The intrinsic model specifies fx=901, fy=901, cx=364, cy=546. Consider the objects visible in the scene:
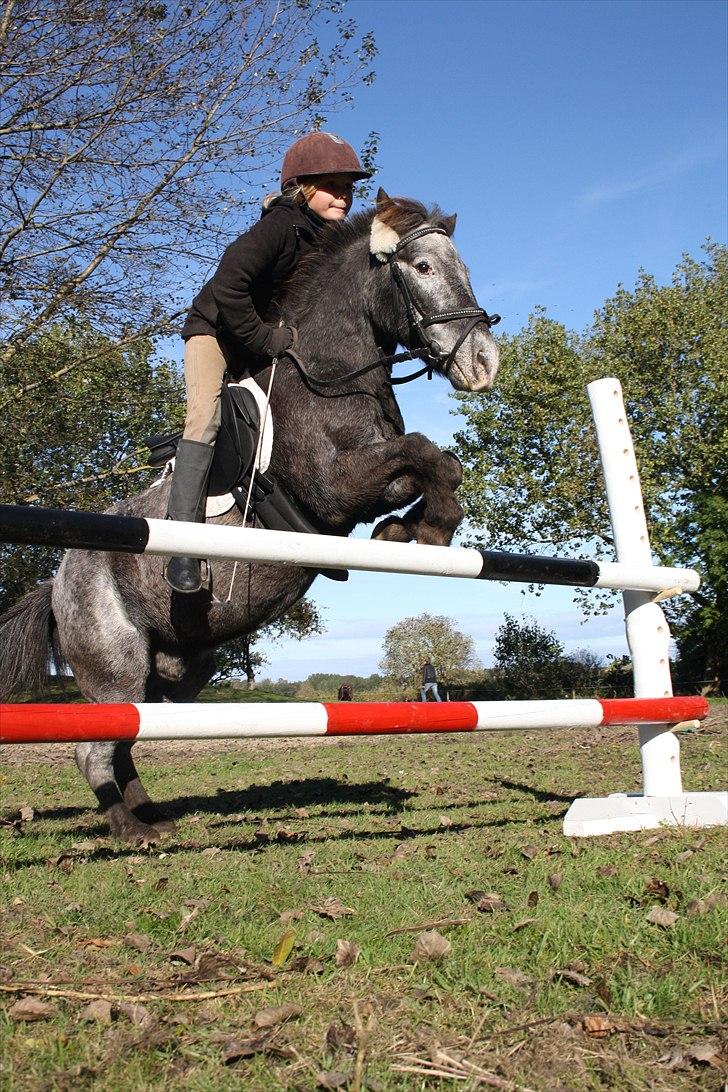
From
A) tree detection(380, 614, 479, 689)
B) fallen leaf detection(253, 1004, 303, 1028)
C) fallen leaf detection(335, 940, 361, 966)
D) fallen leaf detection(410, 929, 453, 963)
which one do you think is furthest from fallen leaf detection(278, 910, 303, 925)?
tree detection(380, 614, 479, 689)

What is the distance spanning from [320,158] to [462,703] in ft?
9.42

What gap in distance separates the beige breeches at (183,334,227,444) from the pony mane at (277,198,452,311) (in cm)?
59

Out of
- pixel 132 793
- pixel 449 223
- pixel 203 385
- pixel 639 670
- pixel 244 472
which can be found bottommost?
pixel 132 793

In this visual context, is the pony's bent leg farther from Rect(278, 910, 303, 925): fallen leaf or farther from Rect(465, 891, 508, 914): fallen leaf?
Rect(465, 891, 508, 914): fallen leaf

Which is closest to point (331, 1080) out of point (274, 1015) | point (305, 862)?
point (274, 1015)

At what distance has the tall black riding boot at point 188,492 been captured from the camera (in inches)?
176

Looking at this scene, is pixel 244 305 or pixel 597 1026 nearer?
pixel 597 1026

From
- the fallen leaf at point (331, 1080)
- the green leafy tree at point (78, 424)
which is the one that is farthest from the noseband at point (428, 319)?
the green leafy tree at point (78, 424)

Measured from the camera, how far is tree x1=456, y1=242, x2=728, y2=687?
94.7 feet

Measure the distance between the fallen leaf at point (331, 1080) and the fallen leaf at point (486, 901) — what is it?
4.12 ft

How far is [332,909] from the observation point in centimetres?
306

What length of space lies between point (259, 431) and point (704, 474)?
27719mm

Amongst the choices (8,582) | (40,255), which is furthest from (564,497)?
(40,255)

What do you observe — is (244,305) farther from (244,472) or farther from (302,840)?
(302,840)
